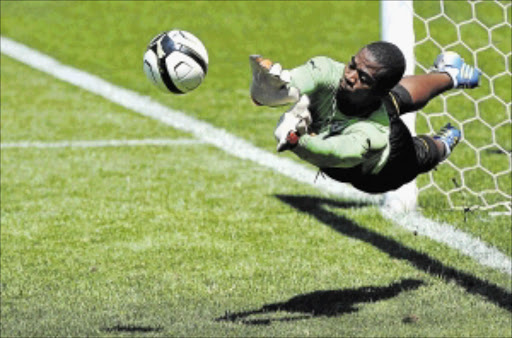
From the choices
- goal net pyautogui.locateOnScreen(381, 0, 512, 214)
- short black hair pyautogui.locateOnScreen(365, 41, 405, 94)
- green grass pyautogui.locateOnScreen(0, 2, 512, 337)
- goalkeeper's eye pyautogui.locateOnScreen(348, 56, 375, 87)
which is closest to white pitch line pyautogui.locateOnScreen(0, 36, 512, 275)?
green grass pyautogui.locateOnScreen(0, 2, 512, 337)

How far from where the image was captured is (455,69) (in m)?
6.68

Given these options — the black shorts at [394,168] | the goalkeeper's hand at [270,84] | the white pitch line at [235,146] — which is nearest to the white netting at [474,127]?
the white pitch line at [235,146]

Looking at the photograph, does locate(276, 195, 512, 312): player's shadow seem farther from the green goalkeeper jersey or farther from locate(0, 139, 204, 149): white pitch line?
locate(0, 139, 204, 149): white pitch line

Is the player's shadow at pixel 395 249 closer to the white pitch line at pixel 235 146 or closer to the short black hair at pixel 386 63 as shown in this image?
the white pitch line at pixel 235 146

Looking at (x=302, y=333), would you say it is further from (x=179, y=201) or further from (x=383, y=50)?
(x=179, y=201)

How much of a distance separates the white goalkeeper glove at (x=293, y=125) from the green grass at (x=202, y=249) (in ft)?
5.21

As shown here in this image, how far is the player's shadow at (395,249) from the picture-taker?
6762mm

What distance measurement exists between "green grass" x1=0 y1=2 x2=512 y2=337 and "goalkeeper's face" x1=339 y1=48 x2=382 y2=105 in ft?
4.99

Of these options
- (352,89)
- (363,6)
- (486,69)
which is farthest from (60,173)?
(363,6)

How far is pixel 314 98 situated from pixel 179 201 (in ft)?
14.1

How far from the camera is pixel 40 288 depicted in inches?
276

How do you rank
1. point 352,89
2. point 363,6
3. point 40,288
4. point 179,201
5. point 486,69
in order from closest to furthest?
1. point 352,89
2. point 40,288
3. point 179,201
4. point 486,69
5. point 363,6

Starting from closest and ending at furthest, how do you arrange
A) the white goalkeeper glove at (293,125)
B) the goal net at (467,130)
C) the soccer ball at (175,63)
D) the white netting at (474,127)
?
the white goalkeeper glove at (293,125) < the soccer ball at (175,63) < the goal net at (467,130) < the white netting at (474,127)

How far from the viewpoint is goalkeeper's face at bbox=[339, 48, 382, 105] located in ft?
17.0
